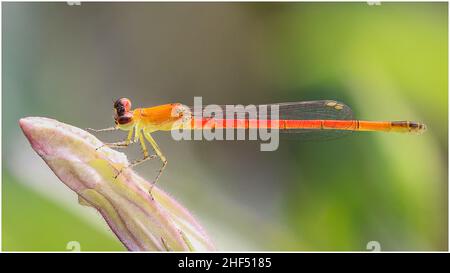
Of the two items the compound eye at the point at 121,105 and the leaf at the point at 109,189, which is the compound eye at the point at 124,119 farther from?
the leaf at the point at 109,189

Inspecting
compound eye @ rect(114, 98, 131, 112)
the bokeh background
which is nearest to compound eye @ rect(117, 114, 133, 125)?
compound eye @ rect(114, 98, 131, 112)

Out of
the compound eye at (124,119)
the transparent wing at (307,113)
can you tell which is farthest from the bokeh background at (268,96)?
the compound eye at (124,119)

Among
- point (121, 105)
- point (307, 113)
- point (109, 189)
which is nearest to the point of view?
point (109, 189)

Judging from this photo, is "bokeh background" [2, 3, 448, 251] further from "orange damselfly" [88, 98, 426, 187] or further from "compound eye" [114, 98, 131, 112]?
"compound eye" [114, 98, 131, 112]


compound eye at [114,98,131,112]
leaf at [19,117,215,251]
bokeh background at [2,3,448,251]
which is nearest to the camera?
leaf at [19,117,215,251]

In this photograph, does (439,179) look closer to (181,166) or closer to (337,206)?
(337,206)

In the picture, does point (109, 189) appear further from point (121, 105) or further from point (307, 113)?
point (307, 113)

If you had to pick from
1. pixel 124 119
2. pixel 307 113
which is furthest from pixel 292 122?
pixel 124 119
